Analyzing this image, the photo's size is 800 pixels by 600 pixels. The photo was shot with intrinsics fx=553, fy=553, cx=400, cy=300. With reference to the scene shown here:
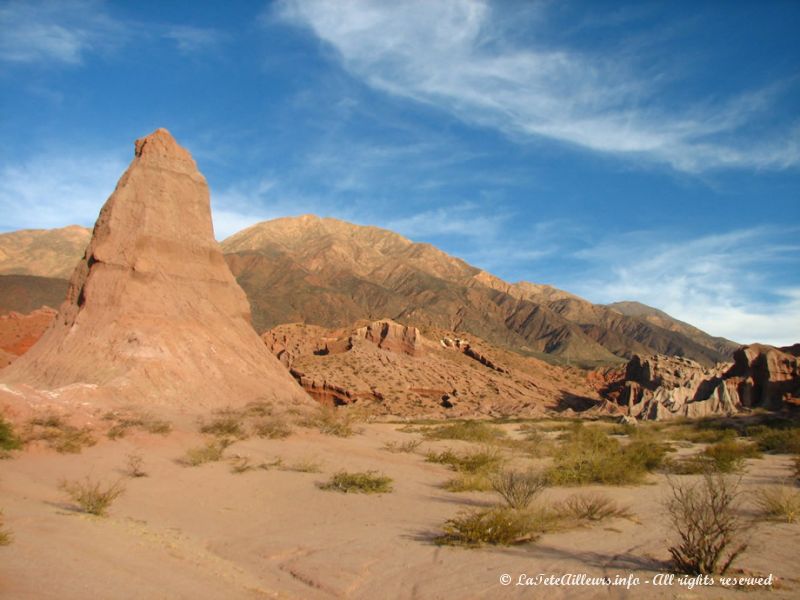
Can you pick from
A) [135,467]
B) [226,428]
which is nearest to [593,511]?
[135,467]

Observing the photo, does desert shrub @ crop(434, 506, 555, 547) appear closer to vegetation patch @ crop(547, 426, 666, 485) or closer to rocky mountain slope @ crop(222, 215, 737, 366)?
vegetation patch @ crop(547, 426, 666, 485)

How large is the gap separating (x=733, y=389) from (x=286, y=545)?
3969 centimetres

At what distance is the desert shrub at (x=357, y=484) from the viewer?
10.8 meters

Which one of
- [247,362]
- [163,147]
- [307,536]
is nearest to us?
[307,536]

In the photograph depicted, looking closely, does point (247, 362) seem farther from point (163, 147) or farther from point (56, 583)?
point (56, 583)

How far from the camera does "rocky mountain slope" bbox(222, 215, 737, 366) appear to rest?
107 m

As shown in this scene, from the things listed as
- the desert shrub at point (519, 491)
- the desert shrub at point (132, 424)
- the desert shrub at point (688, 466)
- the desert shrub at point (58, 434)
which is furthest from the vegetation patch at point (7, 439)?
the desert shrub at point (688, 466)

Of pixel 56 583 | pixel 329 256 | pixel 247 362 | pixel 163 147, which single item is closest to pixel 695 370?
pixel 247 362

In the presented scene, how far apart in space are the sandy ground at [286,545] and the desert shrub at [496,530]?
21 centimetres

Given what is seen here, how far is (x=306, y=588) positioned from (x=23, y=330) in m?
41.0

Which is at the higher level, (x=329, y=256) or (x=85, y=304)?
(x=329, y=256)

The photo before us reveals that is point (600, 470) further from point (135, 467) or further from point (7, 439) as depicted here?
point (7, 439)

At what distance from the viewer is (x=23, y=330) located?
3834 cm

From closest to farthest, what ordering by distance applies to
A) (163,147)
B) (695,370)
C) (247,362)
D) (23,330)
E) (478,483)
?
(478,483)
(247,362)
(163,147)
(23,330)
(695,370)
